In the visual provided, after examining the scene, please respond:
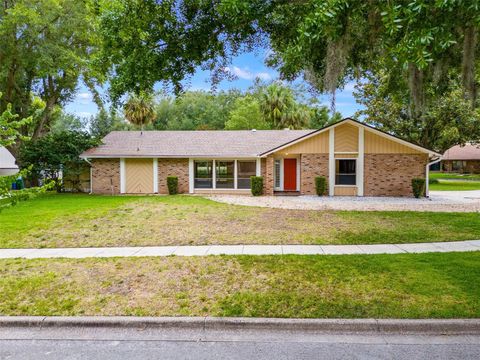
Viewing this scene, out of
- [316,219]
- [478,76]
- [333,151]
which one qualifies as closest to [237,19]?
[478,76]

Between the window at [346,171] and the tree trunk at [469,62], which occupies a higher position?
the tree trunk at [469,62]

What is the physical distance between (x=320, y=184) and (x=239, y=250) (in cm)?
1272

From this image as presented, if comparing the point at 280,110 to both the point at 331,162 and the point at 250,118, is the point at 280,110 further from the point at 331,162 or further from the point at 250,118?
the point at 331,162

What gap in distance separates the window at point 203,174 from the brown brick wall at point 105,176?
4.84 meters

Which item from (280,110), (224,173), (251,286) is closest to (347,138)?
(224,173)

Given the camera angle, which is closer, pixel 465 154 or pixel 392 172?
pixel 392 172

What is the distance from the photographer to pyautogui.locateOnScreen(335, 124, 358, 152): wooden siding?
65.3ft

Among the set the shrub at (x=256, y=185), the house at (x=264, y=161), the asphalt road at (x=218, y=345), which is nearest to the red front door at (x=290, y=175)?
the house at (x=264, y=161)

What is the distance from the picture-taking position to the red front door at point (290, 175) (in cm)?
2195

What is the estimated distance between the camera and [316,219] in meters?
12.0

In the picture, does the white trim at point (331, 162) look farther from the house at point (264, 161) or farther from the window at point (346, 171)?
the window at point (346, 171)

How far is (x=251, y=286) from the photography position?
18.6 ft

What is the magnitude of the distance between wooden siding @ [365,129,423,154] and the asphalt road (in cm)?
1662

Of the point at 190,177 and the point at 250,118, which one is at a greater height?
the point at 250,118
